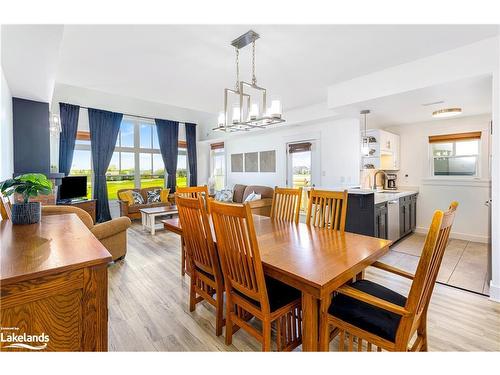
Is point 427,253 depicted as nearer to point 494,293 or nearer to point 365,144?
point 494,293

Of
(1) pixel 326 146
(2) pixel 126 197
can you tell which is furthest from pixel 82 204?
(1) pixel 326 146

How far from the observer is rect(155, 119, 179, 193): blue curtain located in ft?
23.1

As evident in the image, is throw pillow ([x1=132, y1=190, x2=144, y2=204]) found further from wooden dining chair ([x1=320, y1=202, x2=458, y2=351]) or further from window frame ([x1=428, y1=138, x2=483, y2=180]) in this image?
Result: window frame ([x1=428, y1=138, x2=483, y2=180])

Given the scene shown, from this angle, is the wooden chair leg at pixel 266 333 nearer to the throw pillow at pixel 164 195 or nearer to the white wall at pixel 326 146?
the white wall at pixel 326 146

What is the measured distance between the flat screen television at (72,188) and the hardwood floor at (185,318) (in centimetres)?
286

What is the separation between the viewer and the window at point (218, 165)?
7.62 metres

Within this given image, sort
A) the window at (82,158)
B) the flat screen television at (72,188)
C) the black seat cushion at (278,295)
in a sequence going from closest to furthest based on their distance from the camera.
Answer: the black seat cushion at (278,295), the flat screen television at (72,188), the window at (82,158)

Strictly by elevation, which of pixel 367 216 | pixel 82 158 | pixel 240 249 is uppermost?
pixel 82 158

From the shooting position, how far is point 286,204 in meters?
2.72

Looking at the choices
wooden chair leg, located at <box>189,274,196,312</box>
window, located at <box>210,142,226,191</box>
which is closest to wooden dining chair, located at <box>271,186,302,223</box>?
wooden chair leg, located at <box>189,274,196,312</box>

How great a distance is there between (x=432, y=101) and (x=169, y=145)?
6150 millimetres

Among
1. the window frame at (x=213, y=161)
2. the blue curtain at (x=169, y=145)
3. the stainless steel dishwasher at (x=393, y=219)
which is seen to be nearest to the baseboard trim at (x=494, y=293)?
the stainless steel dishwasher at (x=393, y=219)

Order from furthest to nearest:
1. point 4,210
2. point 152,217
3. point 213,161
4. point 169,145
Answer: point 213,161 < point 169,145 < point 152,217 < point 4,210
